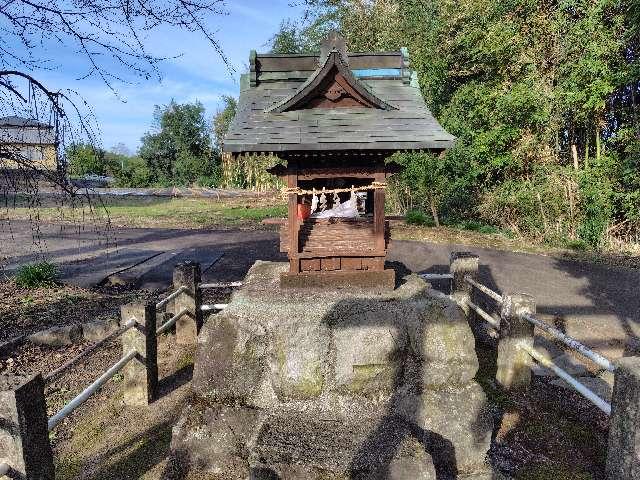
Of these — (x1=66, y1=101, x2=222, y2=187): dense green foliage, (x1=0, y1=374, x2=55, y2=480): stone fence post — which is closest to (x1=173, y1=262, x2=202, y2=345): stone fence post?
(x1=0, y1=374, x2=55, y2=480): stone fence post

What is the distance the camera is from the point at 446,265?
387 inches

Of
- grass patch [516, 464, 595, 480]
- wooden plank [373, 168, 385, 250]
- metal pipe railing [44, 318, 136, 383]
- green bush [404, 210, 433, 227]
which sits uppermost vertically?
wooden plank [373, 168, 385, 250]

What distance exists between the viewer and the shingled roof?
3516mm

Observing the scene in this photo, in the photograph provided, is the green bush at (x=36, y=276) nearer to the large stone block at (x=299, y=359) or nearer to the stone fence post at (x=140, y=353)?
the stone fence post at (x=140, y=353)

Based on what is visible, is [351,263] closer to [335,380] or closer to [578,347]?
[335,380]

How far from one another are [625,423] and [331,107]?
10.9 feet

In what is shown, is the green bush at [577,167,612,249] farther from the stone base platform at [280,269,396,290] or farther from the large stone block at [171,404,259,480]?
the large stone block at [171,404,259,480]

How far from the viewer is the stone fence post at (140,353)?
4.29 meters

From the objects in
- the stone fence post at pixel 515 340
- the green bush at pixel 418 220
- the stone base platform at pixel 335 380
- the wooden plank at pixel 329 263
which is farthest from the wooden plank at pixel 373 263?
the green bush at pixel 418 220

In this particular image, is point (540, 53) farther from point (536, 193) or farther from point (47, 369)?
point (47, 369)

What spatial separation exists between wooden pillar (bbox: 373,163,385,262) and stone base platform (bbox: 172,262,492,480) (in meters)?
0.54

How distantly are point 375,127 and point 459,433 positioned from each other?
2801mm

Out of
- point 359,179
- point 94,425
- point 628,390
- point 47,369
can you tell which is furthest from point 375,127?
point 47,369

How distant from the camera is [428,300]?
3.86 metres
